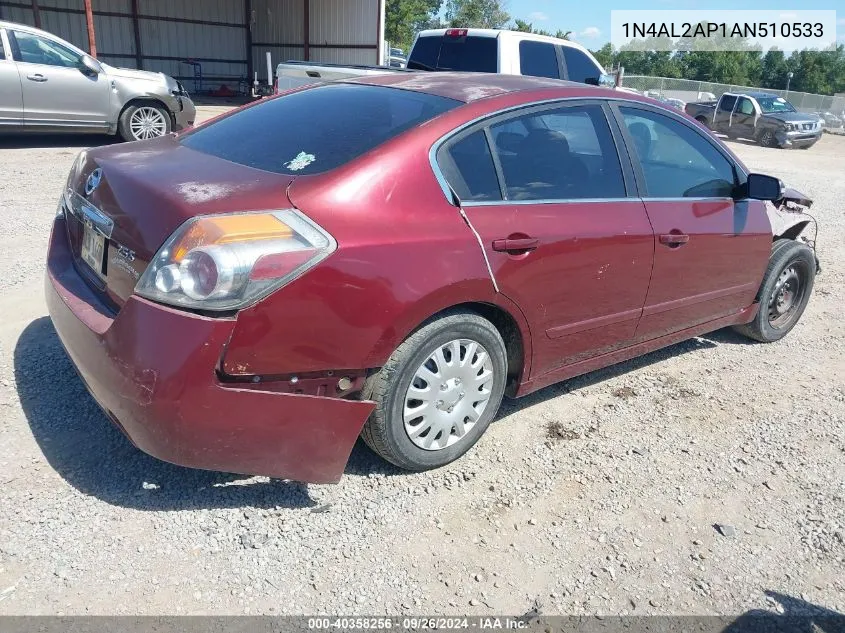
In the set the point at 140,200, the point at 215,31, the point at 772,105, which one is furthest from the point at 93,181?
the point at 772,105

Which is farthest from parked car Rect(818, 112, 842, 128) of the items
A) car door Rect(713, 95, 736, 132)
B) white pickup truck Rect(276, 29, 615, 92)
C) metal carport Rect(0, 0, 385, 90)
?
white pickup truck Rect(276, 29, 615, 92)

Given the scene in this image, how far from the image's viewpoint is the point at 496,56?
8.90 m

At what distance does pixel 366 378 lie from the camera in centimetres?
264

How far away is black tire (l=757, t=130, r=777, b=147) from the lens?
21.6m

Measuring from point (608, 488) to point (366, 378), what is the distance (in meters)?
1.26

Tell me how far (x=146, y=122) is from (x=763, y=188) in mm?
9227

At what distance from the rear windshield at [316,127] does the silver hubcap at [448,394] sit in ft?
2.96

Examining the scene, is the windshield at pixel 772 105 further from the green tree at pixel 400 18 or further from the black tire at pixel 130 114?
the green tree at pixel 400 18

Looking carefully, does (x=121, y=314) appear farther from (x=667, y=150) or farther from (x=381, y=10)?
(x=381, y=10)

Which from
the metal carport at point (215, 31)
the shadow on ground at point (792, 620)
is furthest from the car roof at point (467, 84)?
the metal carport at point (215, 31)

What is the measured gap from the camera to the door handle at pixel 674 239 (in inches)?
143

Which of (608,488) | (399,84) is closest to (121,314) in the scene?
(399,84)

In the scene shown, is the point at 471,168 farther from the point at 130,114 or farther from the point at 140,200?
the point at 130,114

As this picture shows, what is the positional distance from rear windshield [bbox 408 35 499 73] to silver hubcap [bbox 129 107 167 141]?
13.0 feet
